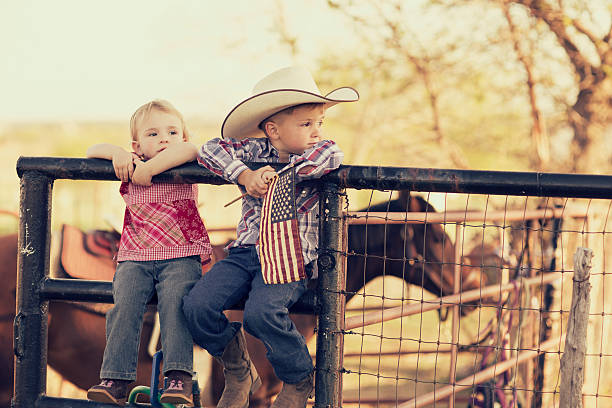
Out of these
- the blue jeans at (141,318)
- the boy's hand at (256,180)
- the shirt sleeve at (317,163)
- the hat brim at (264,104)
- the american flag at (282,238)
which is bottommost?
the blue jeans at (141,318)

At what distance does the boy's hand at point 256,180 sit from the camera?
2.06 m

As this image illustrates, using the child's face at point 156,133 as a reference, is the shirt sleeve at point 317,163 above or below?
below

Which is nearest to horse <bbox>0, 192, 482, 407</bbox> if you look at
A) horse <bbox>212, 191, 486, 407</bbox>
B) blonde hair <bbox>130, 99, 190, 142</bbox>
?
horse <bbox>212, 191, 486, 407</bbox>

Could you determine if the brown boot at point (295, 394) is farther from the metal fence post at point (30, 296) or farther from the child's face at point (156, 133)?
the child's face at point (156, 133)

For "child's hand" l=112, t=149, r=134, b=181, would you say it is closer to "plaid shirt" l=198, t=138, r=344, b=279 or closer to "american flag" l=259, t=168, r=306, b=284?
"plaid shirt" l=198, t=138, r=344, b=279

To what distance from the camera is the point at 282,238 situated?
2.01 metres

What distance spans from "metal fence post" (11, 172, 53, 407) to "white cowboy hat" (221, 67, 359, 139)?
641 millimetres

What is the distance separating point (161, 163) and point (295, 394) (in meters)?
0.83

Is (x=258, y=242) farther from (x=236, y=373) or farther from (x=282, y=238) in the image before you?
(x=236, y=373)

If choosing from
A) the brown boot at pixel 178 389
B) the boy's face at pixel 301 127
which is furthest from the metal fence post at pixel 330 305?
the brown boot at pixel 178 389

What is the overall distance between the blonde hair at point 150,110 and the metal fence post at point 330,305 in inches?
27.6

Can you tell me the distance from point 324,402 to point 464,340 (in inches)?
257

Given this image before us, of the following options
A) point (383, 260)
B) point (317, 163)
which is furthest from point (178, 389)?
point (383, 260)

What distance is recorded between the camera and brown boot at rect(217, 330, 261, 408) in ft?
7.04
